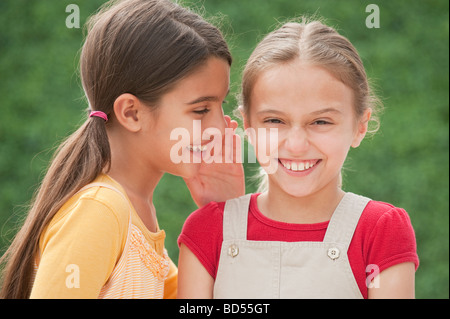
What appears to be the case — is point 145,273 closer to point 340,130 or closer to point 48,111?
point 340,130

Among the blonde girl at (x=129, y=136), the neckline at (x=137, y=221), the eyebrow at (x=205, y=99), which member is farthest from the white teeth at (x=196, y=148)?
the neckline at (x=137, y=221)

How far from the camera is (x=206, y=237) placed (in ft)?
6.48

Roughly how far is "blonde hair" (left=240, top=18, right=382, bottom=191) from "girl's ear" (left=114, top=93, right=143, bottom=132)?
320 mm

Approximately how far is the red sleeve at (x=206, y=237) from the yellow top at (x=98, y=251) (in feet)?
0.40

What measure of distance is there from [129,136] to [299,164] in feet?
1.75

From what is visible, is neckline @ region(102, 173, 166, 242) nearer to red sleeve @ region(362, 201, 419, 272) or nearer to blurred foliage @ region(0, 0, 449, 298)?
red sleeve @ region(362, 201, 419, 272)

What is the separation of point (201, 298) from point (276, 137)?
0.51 meters

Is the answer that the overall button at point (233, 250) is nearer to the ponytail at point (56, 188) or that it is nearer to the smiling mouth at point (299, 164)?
the smiling mouth at point (299, 164)

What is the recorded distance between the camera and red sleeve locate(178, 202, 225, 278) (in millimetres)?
1958

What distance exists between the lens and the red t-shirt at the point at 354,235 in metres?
1.83

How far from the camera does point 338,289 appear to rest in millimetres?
1828

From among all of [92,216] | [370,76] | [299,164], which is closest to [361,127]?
[299,164]

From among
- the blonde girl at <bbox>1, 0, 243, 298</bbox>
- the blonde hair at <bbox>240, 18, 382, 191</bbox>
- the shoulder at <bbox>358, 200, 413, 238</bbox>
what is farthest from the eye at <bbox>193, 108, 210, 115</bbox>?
Result: the shoulder at <bbox>358, 200, 413, 238</bbox>

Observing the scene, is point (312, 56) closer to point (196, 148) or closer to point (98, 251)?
point (196, 148)
